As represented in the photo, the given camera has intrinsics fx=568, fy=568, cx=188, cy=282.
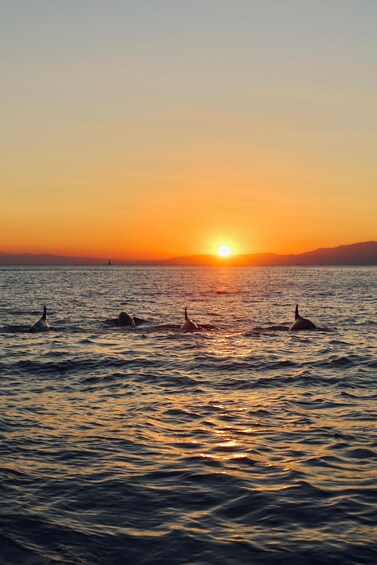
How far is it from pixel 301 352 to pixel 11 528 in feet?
58.9

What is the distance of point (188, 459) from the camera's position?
1074cm

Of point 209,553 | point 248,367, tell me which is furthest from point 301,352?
point 209,553

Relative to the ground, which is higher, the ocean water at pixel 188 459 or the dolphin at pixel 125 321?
the dolphin at pixel 125 321

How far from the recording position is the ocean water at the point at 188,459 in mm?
7688

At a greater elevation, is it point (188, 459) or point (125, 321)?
point (125, 321)

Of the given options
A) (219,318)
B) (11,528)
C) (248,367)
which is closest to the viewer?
(11,528)

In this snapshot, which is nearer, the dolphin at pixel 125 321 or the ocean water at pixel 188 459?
the ocean water at pixel 188 459

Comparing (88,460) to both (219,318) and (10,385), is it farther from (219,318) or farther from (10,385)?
(219,318)

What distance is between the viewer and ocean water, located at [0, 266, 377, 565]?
7.69 meters

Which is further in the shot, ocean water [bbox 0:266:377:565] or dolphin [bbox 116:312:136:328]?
dolphin [bbox 116:312:136:328]

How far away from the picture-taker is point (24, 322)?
37562 mm

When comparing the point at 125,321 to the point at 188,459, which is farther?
the point at 125,321

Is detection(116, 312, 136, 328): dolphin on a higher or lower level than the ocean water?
higher

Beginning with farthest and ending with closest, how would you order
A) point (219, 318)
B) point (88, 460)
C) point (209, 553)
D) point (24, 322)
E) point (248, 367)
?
1. point (219, 318)
2. point (24, 322)
3. point (248, 367)
4. point (88, 460)
5. point (209, 553)
